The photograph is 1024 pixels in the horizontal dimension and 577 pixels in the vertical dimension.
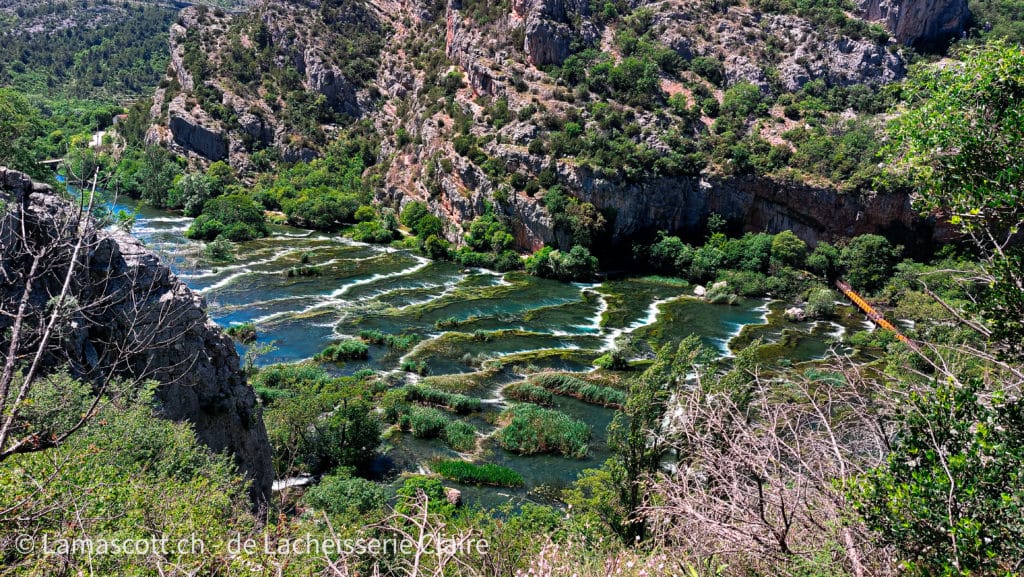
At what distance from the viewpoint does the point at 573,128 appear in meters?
58.1

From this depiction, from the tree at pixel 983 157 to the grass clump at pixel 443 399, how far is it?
774 inches

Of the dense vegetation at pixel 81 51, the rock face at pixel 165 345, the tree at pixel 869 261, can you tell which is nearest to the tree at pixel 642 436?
the rock face at pixel 165 345

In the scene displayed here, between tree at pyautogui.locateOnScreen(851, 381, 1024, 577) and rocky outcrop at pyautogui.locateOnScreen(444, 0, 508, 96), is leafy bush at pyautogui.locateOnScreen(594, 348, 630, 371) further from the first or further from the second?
rocky outcrop at pyautogui.locateOnScreen(444, 0, 508, 96)

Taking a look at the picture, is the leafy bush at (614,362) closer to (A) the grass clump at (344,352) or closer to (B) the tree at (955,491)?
(A) the grass clump at (344,352)

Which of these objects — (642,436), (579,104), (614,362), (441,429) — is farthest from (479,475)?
(579,104)

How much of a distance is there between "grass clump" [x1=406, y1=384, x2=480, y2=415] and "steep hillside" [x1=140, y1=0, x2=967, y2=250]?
31.6m

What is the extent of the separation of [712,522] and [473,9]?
8599cm

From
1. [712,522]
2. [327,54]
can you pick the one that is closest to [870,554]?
[712,522]

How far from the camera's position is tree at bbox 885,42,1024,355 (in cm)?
521

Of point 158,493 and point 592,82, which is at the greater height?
point 592,82

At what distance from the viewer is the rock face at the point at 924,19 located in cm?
7281

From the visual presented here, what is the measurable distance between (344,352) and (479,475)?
12765 mm

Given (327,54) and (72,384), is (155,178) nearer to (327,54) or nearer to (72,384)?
(327,54)

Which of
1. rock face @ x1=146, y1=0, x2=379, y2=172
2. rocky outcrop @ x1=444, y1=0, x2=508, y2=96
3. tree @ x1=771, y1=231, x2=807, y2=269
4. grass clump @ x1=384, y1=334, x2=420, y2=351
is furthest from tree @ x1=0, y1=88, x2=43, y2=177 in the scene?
tree @ x1=771, y1=231, x2=807, y2=269
